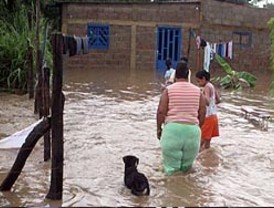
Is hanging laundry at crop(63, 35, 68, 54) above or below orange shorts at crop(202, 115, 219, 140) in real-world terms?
above

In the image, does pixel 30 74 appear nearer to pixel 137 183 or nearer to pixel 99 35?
pixel 137 183

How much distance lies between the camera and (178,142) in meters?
7.83

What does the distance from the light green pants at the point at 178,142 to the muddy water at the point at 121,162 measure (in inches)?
12.1

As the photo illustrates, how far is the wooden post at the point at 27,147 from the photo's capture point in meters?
6.82

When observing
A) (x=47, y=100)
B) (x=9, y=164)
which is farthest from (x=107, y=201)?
(x=47, y=100)

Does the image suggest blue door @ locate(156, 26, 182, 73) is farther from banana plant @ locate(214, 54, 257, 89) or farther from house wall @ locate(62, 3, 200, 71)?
banana plant @ locate(214, 54, 257, 89)

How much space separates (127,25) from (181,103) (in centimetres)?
2273

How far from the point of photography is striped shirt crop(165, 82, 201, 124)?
7840mm

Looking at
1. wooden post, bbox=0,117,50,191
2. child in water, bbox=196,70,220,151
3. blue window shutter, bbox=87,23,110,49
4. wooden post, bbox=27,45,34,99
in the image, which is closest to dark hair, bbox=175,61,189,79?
child in water, bbox=196,70,220,151

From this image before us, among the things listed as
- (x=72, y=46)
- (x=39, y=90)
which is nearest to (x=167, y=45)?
(x=39, y=90)

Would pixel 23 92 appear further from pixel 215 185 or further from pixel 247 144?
pixel 215 185

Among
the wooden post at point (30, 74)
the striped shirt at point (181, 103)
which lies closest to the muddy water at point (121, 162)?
the wooden post at point (30, 74)

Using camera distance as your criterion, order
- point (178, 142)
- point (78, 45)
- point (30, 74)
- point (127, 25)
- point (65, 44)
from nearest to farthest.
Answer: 1. point (65, 44)
2. point (78, 45)
3. point (178, 142)
4. point (30, 74)
5. point (127, 25)

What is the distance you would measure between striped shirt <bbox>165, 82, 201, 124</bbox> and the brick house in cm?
2147
